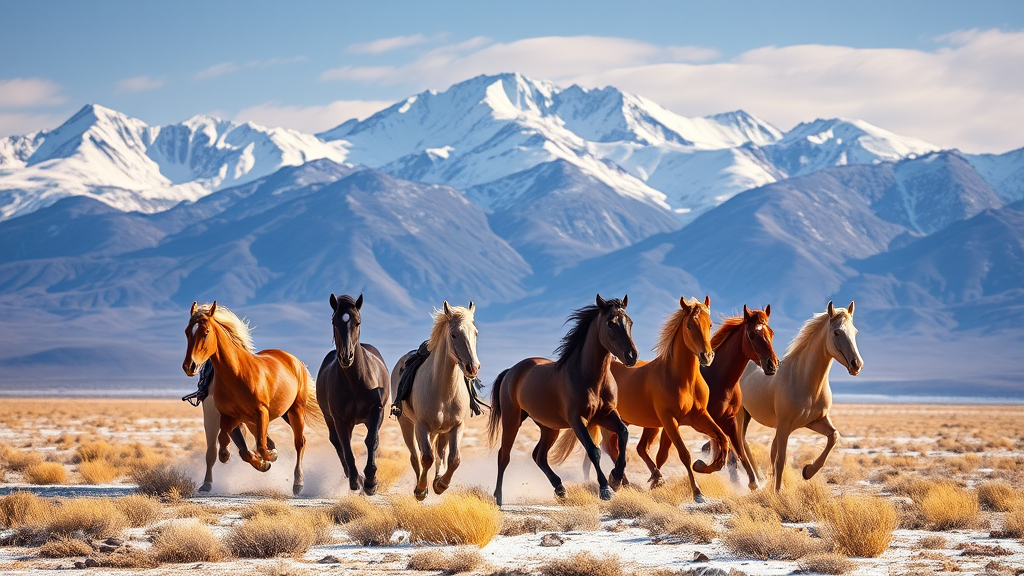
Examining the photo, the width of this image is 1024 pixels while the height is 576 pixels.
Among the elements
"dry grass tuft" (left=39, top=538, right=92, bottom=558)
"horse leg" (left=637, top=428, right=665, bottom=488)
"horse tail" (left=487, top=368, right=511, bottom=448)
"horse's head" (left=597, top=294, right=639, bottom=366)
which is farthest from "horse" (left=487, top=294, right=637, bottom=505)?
"dry grass tuft" (left=39, top=538, right=92, bottom=558)

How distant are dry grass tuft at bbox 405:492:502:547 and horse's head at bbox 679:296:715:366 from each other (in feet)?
10.6

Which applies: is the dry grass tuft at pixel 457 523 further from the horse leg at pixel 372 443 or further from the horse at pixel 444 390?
the horse leg at pixel 372 443

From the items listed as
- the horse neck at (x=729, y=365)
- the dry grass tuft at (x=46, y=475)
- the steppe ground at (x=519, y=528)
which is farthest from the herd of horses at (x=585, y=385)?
the dry grass tuft at (x=46, y=475)

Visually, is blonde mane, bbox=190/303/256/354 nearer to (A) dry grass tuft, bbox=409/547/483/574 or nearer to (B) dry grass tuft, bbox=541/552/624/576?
(A) dry grass tuft, bbox=409/547/483/574

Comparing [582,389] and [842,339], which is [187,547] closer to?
[582,389]

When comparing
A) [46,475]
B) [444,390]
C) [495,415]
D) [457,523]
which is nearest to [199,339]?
[444,390]

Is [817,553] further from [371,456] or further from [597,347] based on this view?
[371,456]

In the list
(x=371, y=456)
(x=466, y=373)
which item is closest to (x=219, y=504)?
(x=371, y=456)

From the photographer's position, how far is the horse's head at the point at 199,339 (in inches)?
557

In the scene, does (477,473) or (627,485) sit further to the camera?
(477,473)

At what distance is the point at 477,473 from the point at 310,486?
10.0ft

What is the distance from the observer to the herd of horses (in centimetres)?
1455

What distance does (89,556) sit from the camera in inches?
449

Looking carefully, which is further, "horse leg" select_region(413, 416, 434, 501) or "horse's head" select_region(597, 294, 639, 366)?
"horse leg" select_region(413, 416, 434, 501)
